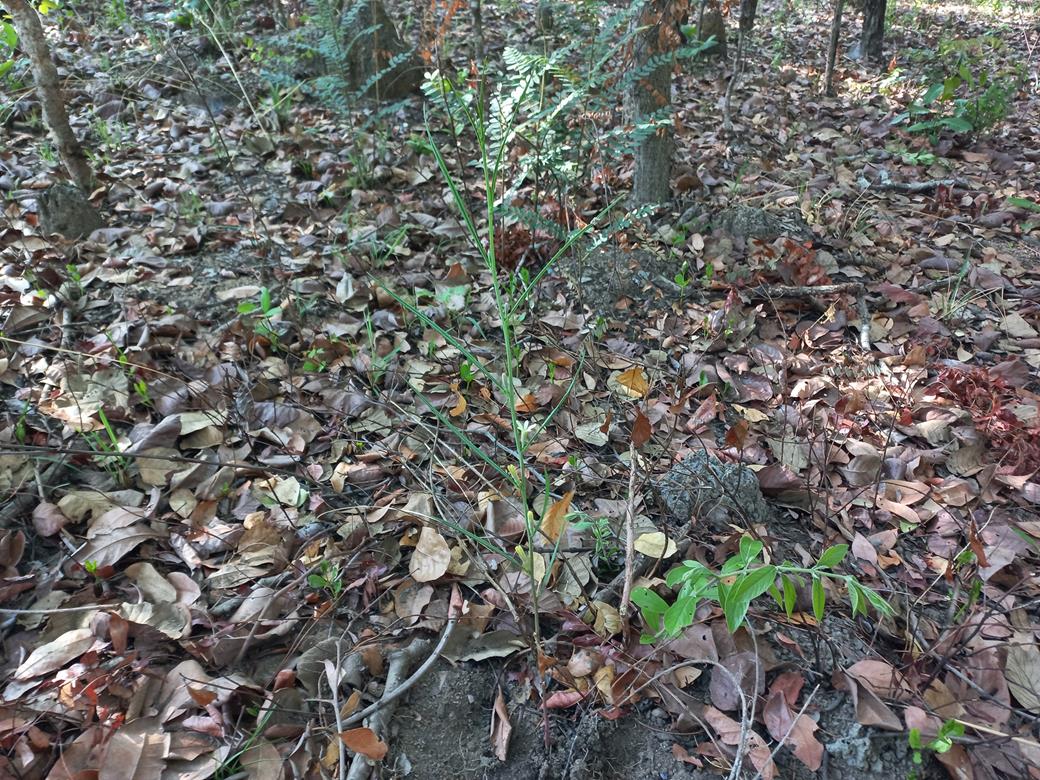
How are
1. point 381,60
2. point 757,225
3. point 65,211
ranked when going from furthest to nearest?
point 381,60 → point 757,225 → point 65,211

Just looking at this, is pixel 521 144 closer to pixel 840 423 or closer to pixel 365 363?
pixel 365 363

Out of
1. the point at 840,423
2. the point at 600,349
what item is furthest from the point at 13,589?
the point at 840,423

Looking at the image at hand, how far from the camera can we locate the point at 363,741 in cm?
130

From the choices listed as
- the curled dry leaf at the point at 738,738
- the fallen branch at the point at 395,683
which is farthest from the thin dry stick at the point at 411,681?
the curled dry leaf at the point at 738,738

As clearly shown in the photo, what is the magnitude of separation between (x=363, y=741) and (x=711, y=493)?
3.61 ft

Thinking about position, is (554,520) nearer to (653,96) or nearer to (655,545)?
(655,545)

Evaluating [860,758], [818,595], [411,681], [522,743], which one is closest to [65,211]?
[411,681]

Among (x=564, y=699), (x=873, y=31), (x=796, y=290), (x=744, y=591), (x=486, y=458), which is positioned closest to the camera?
(x=744, y=591)

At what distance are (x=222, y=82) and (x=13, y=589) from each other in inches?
152

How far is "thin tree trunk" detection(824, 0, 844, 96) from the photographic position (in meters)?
4.63

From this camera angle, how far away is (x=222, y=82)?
14.9ft

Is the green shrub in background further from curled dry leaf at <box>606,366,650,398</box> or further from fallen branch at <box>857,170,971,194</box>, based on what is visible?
curled dry leaf at <box>606,366,650,398</box>

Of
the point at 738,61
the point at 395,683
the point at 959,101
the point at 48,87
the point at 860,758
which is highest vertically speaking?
the point at 48,87

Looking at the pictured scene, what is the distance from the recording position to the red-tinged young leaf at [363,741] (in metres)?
1.29
